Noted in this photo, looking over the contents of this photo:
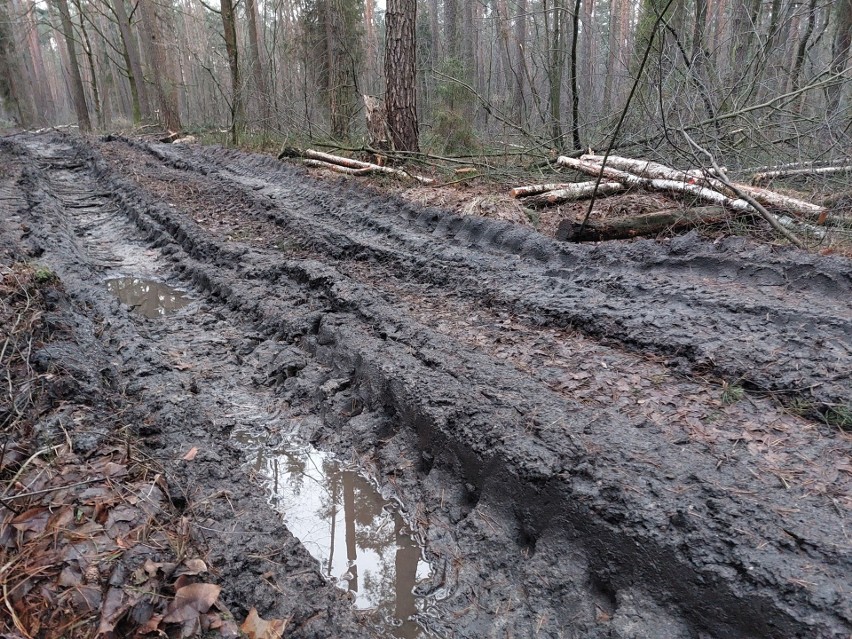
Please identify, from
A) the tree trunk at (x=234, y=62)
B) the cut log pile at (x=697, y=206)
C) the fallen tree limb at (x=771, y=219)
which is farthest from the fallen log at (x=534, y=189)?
the tree trunk at (x=234, y=62)

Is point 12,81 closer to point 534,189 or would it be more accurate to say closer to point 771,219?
point 534,189

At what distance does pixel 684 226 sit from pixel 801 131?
9.21 ft

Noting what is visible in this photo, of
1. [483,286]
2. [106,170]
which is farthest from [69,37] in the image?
[483,286]

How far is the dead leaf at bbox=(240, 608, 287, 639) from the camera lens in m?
2.25

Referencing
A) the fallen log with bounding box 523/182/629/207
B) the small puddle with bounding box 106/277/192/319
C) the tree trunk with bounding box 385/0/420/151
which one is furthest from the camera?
the tree trunk with bounding box 385/0/420/151

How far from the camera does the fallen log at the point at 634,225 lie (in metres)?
5.90

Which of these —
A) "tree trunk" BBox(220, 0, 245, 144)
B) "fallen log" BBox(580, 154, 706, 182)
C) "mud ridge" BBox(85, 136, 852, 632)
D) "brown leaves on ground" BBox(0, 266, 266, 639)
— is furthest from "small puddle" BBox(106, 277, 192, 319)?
"tree trunk" BBox(220, 0, 245, 144)

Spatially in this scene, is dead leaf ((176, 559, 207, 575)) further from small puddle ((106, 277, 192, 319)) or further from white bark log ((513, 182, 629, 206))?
white bark log ((513, 182, 629, 206))

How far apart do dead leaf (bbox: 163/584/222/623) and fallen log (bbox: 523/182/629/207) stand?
6.36m

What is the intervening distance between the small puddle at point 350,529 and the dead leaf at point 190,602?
940 mm

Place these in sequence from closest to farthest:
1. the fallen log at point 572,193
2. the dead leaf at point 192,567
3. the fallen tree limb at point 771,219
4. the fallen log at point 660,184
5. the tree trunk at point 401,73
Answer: the dead leaf at point 192,567 → the fallen tree limb at point 771,219 → the fallen log at point 660,184 → the fallen log at point 572,193 → the tree trunk at point 401,73

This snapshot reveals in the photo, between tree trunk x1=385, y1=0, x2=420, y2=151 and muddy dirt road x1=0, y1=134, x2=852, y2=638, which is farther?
tree trunk x1=385, y1=0, x2=420, y2=151

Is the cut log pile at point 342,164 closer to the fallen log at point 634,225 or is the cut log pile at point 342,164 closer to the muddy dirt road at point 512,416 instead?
the muddy dirt road at point 512,416

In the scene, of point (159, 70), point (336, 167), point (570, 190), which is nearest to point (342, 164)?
point (336, 167)
